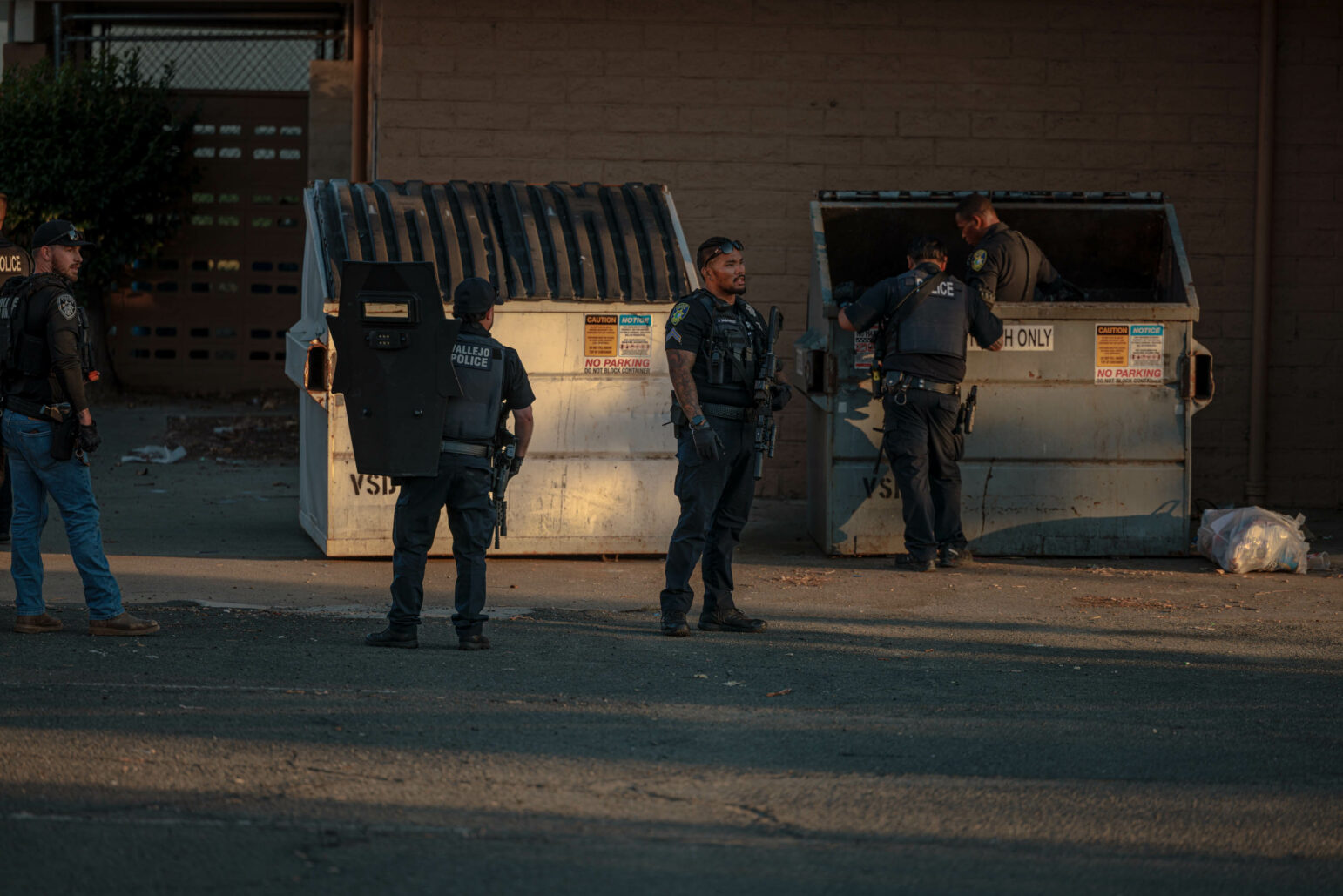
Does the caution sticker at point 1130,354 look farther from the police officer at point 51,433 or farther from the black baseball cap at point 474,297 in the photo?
the police officer at point 51,433

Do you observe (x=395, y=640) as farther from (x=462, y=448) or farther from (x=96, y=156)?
(x=96, y=156)

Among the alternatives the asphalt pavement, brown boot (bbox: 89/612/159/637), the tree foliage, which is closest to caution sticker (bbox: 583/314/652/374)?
the asphalt pavement

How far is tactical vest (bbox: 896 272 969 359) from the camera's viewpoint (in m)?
8.73

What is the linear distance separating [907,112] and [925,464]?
3.70m

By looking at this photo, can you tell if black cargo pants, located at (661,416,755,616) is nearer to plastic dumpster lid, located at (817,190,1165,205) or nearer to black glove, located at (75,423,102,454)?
black glove, located at (75,423,102,454)

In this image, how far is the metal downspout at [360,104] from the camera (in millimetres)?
11930

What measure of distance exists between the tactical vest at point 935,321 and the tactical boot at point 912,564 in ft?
3.86

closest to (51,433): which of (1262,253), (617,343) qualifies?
(617,343)

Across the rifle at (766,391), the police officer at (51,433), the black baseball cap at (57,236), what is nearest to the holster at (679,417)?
the rifle at (766,391)

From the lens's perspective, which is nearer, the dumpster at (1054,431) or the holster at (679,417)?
the holster at (679,417)

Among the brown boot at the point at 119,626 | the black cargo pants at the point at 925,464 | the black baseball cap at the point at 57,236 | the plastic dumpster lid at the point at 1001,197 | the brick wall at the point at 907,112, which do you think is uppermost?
the brick wall at the point at 907,112

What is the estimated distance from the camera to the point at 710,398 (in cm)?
689

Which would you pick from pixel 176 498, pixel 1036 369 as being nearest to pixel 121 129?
pixel 176 498

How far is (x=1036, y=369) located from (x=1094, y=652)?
2.88 m
